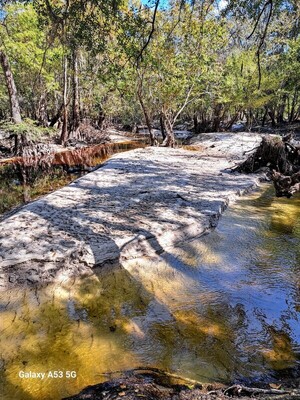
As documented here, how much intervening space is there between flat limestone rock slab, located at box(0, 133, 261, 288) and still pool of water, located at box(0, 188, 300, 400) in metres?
0.31

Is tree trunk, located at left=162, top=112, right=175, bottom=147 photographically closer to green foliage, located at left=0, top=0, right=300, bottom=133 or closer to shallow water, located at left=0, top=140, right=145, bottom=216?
green foliage, located at left=0, top=0, right=300, bottom=133

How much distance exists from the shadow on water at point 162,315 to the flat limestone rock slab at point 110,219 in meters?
0.08

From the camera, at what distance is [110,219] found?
5.91 m

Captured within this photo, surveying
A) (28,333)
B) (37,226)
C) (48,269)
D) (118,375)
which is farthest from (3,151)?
(118,375)

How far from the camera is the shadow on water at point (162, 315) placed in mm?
2959

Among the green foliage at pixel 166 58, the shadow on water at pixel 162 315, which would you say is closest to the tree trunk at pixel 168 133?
the green foliage at pixel 166 58

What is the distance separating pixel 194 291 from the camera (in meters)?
4.23

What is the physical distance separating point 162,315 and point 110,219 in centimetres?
261

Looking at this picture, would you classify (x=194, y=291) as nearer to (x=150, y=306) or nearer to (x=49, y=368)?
(x=150, y=306)

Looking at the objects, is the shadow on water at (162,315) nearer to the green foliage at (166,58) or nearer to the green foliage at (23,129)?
the green foliage at (166,58)

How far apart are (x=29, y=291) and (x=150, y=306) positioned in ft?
5.52

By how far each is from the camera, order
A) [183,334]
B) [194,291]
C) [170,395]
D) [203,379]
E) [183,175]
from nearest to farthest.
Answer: [170,395], [203,379], [183,334], [194,291], [183,175]

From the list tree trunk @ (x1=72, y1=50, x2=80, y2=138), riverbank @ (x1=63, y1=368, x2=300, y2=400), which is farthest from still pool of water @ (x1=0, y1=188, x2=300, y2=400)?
tree trunk @ (x1=72, y1=50, x2=80, y2=138)

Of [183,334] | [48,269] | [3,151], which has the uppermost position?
[3,151]
